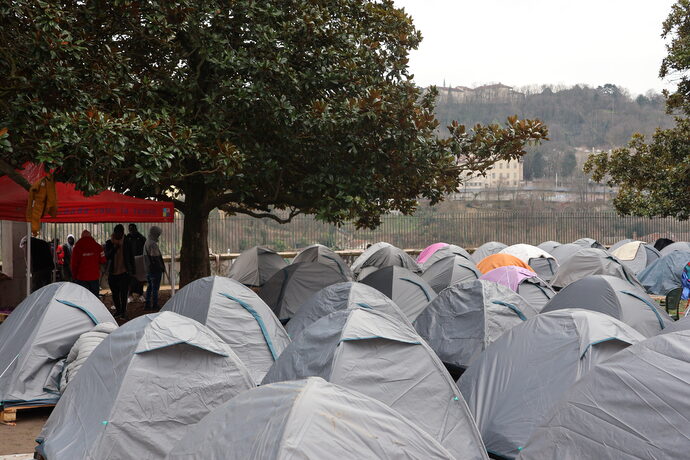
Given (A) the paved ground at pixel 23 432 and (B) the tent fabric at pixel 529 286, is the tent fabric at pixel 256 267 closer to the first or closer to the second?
(B) the tent fabric at pixel 529 286

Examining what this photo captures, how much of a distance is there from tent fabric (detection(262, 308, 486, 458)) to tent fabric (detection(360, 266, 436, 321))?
5949 mm

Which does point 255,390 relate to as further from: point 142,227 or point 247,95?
point 142,227

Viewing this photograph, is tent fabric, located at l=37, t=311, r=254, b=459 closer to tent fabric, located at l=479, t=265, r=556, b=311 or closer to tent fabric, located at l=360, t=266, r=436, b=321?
tent fabric, located at l=360, t=266, r=436, b=321

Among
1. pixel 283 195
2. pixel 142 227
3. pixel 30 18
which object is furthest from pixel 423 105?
pixel 142 227

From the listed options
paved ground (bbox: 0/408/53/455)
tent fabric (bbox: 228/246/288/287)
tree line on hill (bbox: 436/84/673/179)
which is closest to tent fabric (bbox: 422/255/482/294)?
tent fabric (bbox: 228/246/288/287)

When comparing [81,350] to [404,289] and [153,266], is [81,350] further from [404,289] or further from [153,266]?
[153,266]

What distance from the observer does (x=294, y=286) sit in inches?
541

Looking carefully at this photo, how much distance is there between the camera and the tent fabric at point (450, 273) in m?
16.1

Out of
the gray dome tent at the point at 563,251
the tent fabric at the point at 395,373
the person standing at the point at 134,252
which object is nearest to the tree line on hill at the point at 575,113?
the gray dome tent at the point at 563,251

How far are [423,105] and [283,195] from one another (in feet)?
12.5

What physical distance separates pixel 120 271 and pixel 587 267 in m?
10.7

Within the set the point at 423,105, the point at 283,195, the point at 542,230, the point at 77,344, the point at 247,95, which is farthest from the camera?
the point at 542,230

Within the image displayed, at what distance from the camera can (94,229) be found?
68.7 feet

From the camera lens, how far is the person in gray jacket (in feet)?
26.7
